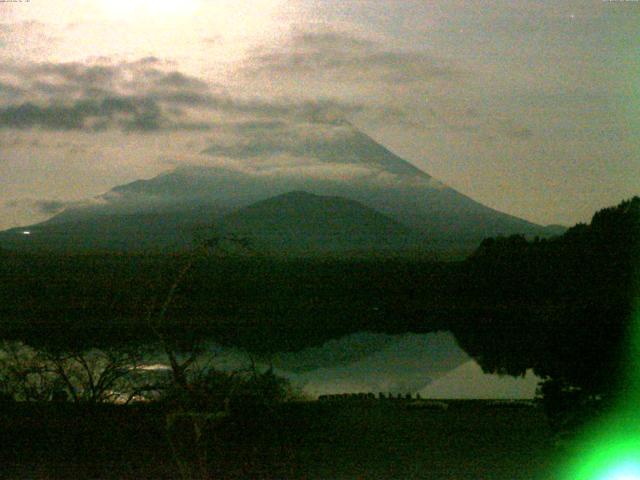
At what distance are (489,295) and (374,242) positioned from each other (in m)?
21.6

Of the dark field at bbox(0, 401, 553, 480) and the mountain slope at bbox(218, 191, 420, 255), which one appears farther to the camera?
the mountain slope at bbox(218, 191, 420, 255)

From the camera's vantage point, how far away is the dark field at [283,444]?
241 inches

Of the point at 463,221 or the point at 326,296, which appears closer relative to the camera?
the point at 326,296

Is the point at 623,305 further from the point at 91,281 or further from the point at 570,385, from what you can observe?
the point at 91,281

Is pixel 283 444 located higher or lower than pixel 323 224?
lower

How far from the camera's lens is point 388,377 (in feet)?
39.3

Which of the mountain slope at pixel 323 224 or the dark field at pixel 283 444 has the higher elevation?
the mountain slope at pixel 323 224

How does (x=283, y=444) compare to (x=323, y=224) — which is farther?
(x=323, y=224)

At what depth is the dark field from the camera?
6109 mm

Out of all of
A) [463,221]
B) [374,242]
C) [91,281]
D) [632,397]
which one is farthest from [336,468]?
[463,221]

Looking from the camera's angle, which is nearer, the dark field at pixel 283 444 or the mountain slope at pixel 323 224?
the dark field at pixel 283 444

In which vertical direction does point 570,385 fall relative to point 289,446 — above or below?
above

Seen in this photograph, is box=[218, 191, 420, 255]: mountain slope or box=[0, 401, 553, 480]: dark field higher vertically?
box=[218, 191, 420, 255]: mountain slope

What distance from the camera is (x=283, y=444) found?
22.1 ft
